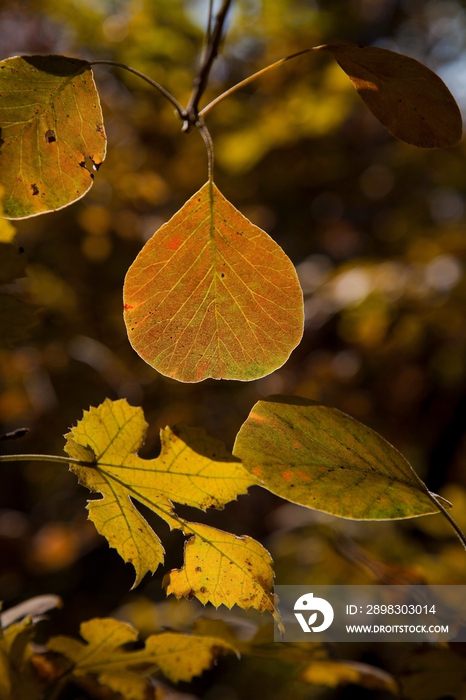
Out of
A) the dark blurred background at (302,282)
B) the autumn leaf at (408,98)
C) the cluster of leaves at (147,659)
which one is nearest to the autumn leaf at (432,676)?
the cluster of leaves at (147,659)

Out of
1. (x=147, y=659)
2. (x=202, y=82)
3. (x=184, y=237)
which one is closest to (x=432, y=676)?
(x=147, y=659)

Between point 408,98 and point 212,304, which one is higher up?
point 408,98

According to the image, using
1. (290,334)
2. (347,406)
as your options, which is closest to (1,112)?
(290,334)

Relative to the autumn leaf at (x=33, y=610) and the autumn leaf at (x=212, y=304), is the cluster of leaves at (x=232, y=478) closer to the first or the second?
the autumn leaf at (x=212, y=304)

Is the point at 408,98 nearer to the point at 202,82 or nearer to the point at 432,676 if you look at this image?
the point at 202,82

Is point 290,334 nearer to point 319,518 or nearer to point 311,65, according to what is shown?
point 319,518
